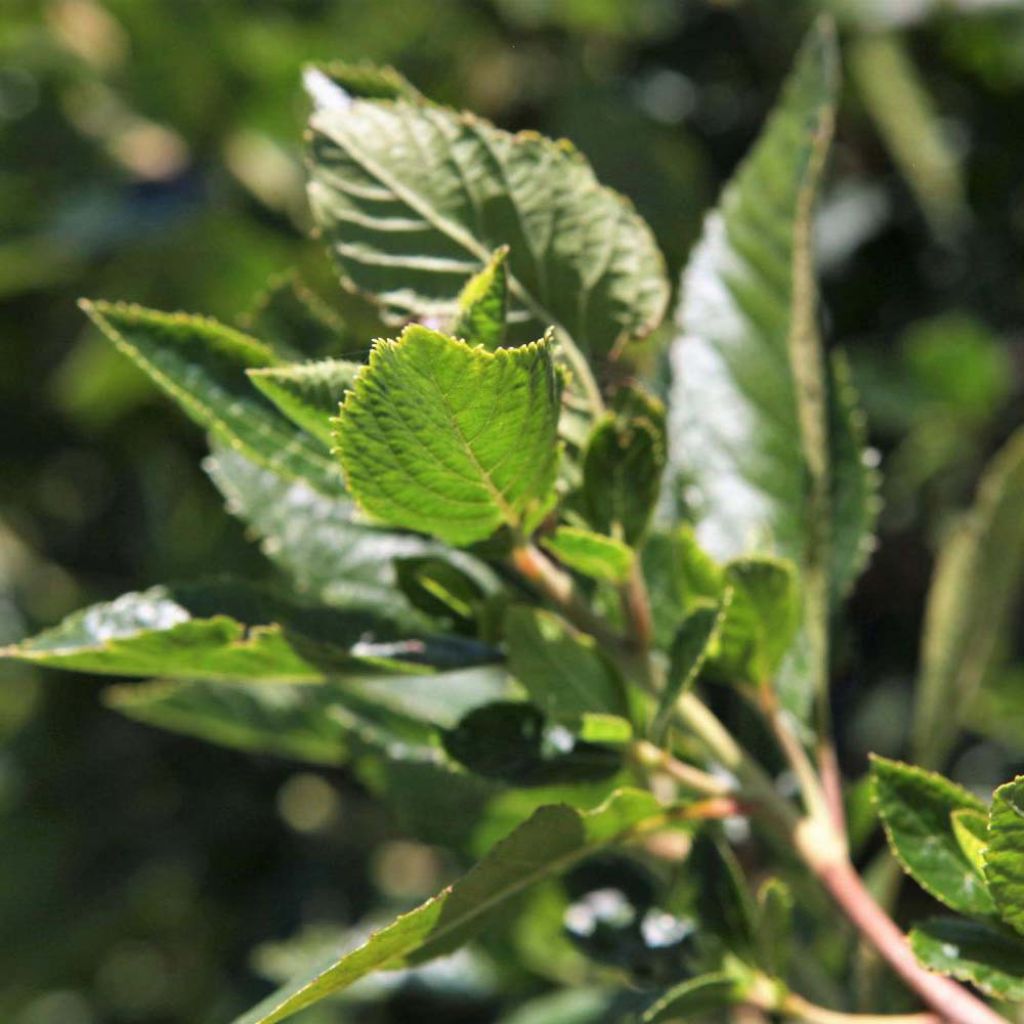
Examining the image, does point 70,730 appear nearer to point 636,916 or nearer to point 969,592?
point 636,916

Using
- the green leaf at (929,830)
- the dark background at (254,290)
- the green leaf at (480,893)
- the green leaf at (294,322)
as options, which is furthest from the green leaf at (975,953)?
the dark background at (254,290)

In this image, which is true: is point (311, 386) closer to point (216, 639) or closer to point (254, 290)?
point (216, 639)

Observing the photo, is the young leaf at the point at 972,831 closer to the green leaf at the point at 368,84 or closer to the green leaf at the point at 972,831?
the green leaf at the point at 972,831

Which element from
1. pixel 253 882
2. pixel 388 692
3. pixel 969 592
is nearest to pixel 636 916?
pixel 388 692

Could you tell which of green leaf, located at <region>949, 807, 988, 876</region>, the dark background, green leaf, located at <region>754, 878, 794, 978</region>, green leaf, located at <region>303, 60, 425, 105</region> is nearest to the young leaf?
green leaf, located at <region>949, 807, 988, 876</region>

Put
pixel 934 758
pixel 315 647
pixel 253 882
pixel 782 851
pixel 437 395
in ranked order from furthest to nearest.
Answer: pixel 253 882
pixel 934 758
pixel 782 851
pixel 315 647
pixel 437 395

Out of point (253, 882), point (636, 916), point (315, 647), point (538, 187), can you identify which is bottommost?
point (253, 882)

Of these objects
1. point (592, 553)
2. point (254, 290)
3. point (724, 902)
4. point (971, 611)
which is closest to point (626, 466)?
point (592, 553)

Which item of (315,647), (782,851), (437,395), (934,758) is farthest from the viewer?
(934,758)
